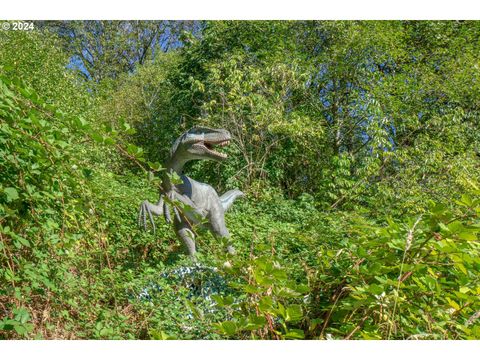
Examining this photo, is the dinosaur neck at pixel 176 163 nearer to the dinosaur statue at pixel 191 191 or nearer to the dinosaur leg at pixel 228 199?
the dinosaur statue at pixel 191 191

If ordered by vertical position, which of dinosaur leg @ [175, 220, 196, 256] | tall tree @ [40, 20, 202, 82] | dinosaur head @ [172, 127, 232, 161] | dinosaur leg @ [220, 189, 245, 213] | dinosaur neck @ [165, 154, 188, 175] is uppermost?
tall tree @ [40, 20, 202, 82]

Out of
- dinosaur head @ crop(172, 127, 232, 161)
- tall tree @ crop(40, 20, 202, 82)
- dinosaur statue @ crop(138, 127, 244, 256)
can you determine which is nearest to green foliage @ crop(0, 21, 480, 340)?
dinosaur statue @ crop(138, 127, 244, 256)

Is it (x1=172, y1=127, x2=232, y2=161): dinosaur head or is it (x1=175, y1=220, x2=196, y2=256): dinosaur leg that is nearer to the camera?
(x1=172, y1=127, x2=232, y2=161): dinosaur head

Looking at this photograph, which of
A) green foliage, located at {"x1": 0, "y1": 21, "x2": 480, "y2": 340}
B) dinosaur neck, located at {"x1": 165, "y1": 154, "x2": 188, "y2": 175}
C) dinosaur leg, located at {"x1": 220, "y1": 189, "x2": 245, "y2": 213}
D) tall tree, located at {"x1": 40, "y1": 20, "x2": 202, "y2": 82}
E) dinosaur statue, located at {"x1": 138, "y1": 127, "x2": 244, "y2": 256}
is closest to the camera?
dinosaur statue, located at {"x1": 138, "y1": 127, "x2": 244, "y2": 256}

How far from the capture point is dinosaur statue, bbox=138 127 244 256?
13.5ft

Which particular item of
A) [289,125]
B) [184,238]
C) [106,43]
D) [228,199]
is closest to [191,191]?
[184,238]

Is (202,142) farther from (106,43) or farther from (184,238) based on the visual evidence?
(106,43)

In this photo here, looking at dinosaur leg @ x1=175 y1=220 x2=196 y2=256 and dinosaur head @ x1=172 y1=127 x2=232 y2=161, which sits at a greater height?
dinosaur head @ x1=172 y1=127 x2=232 y2=161

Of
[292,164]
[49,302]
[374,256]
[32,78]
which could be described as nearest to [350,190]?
[292,164]

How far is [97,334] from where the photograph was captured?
100 inches

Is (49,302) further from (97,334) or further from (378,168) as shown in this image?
(378,168)

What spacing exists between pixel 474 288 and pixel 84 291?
242 cm

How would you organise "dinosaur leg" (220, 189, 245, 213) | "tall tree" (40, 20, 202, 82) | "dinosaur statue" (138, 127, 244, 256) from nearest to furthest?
"dinosaur statue" (138, 127, 244, 256)
"dinosaur leg" (220, 189, 245, 213)
"tall tree" (40, 20, 202, 82)

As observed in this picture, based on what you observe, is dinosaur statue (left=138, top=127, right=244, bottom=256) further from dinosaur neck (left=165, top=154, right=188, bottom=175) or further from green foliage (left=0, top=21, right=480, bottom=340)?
green foliage (left=0, top=21, right=480, bottom=340)
